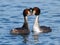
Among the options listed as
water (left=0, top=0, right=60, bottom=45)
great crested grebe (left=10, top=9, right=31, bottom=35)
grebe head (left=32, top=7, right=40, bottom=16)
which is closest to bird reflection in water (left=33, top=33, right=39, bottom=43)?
water (left=0, top=0, right=60, bottom=45)

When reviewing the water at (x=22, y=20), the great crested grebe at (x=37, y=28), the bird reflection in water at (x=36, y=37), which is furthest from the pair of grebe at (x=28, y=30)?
the bird reflection in water at (x=36, y=37)

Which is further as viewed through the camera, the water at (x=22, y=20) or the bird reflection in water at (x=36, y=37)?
the bird reflection in water at (x=36, y=37)

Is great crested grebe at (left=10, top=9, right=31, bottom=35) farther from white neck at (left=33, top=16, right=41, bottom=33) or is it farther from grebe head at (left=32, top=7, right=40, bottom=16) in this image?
white neck at (left=33, top=16, right=41, bottom=33)

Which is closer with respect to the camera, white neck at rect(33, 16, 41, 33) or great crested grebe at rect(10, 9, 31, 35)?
great crested grebe at rect(10, 9, 31, 35)

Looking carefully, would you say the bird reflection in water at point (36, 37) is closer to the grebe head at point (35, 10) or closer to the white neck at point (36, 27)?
the white neck at point (36, 27)

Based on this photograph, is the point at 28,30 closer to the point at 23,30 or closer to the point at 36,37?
the point at 23,30

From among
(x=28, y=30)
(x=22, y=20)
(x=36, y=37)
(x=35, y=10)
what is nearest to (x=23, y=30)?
(x=28, y=30)

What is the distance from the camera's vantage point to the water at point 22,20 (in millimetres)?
22156

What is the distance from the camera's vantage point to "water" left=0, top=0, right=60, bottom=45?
72.7 ft

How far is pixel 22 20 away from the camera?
26.6m

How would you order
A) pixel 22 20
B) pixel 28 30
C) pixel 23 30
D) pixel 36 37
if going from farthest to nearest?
pixel 22 20 → pixel 28 30 → pixel 23 30 → pixel 36 37

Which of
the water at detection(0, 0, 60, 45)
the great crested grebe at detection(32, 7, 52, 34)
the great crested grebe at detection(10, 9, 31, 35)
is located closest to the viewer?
the water at detection(0, 0, 60, 45)

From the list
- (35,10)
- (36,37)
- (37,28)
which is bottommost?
(36,37)

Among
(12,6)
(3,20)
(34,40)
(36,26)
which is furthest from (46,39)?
(12,6)
